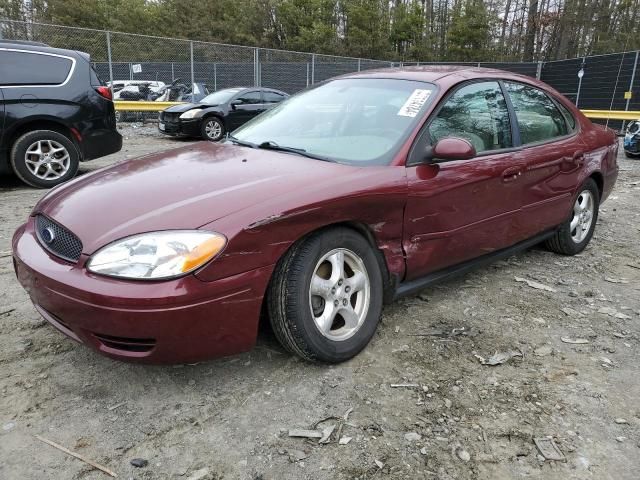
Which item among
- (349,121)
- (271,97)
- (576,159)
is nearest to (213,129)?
(271,97)

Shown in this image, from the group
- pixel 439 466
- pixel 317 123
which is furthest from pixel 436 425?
pixel 317 123

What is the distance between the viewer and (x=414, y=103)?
119 inches

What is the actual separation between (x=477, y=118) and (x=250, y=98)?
10.5m

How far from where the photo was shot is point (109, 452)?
199 cm

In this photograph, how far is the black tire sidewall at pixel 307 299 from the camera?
2.33 meters

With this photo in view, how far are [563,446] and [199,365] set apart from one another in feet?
5.49

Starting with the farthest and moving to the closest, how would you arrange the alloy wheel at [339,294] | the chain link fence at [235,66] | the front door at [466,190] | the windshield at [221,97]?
the chain link fence at [235,66]
the windshield at [221,97]
the front door at [466,190]
the alloy wheel at [339,294]

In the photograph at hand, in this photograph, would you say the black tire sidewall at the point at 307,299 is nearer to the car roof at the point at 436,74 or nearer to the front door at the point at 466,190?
the front door at the point at 466,190

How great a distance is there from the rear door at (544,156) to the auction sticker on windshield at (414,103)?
890 millimetres

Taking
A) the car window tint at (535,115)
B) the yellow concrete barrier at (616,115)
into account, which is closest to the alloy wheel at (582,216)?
the car window tint at (535,115)

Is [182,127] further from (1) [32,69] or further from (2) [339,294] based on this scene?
(2) [339,294]

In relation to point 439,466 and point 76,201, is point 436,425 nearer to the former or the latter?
point 439,466

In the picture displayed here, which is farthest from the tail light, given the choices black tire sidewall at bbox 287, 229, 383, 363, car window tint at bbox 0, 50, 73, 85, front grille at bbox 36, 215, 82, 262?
black tire sidewall at bbox 287, 229, 383, 363

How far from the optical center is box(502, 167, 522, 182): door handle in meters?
3.31
